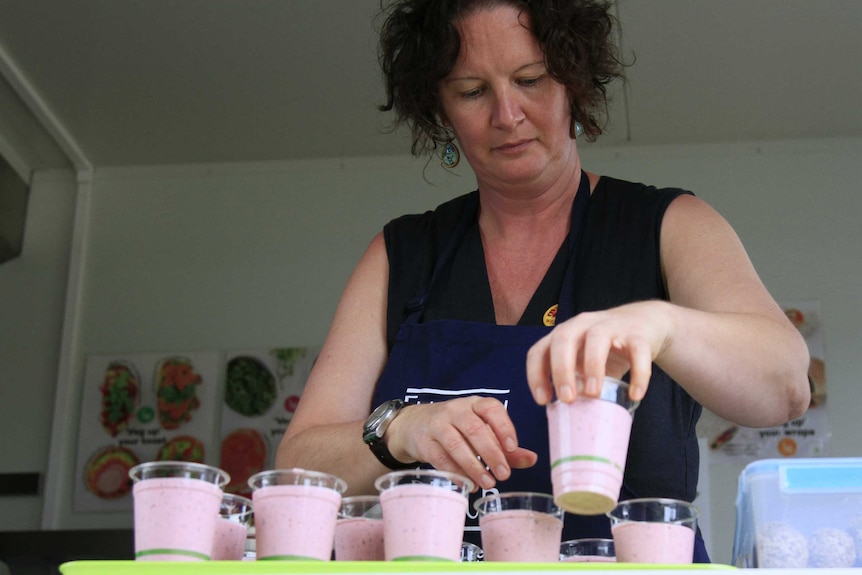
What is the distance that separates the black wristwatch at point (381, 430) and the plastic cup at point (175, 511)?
38 cm

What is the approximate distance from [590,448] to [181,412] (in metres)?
3.02

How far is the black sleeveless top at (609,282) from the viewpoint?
1656 millimetres

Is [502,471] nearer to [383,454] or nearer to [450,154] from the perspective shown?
[383,454]

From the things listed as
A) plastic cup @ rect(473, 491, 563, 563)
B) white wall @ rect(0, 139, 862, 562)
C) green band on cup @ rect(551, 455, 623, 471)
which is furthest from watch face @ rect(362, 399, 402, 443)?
white wall @ rect(0, 139, 862, 562)

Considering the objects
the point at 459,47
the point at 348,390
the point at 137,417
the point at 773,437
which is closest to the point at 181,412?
the point at 137,417

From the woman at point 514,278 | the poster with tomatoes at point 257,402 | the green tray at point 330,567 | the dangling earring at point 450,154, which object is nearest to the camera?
the green tray at point 330,567

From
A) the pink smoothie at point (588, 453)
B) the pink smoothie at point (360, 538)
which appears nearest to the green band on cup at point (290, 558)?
the pink smoothie at point (360, 538)

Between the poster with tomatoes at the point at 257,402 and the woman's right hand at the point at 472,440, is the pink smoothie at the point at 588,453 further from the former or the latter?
the poster with tomatoes at the point at 257,402

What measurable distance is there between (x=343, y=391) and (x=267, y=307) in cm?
224

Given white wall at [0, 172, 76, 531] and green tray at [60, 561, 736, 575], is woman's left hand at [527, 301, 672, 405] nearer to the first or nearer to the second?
green tray at [60, 561, 736, 575]

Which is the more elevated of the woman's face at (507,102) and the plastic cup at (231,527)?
the woman's face at (507,102)

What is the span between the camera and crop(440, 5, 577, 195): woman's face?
1.81m

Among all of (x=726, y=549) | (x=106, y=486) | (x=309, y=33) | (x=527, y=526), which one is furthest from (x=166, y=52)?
(x=527, y=526)

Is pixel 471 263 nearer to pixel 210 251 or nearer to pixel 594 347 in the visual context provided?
pixel 594 347
